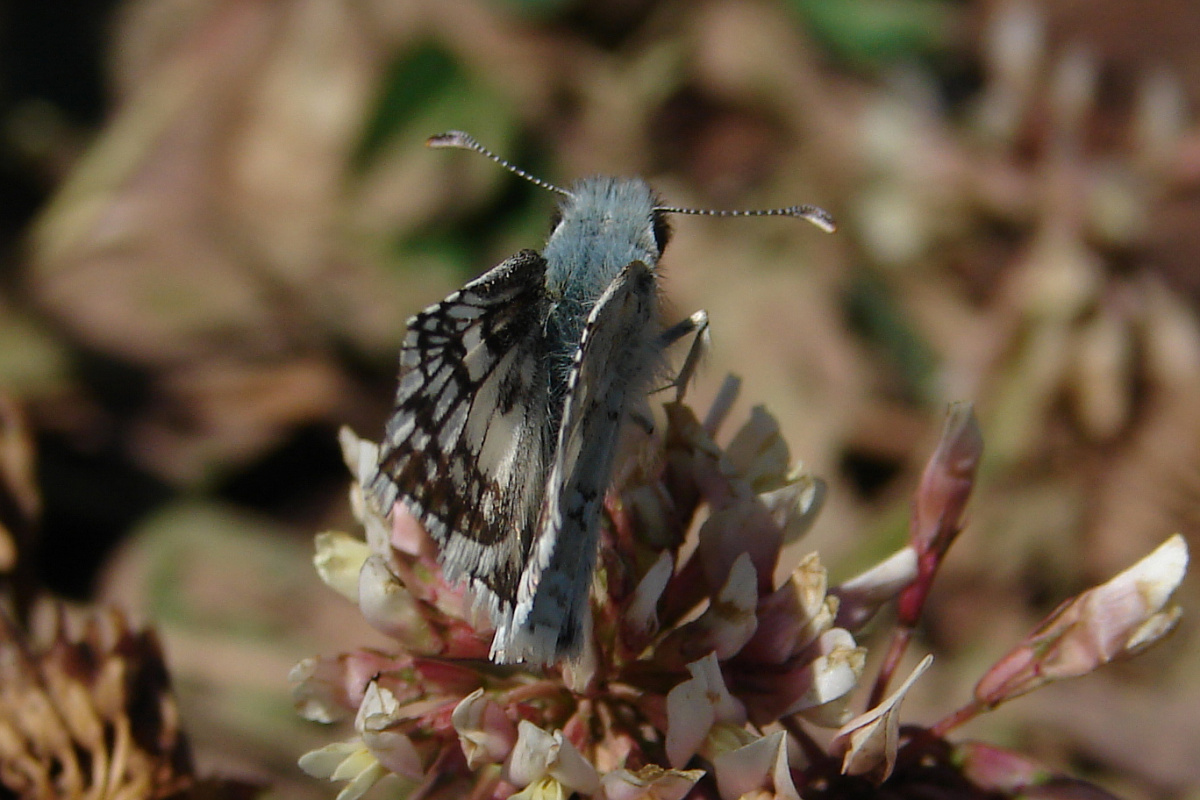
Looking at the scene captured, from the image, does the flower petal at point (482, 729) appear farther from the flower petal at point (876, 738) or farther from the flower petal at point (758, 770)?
the flower petal at point (876, 738)

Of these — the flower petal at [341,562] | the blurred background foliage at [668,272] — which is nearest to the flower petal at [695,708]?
the flower petal at [341,562]

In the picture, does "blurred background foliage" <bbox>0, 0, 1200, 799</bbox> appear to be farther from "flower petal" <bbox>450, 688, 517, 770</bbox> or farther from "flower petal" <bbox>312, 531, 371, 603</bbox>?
"flower petal" <bbox>450, 688, 517, 770</bbox>

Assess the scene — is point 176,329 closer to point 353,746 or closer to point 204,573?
point 204,573

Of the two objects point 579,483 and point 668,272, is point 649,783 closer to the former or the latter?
point 579,483

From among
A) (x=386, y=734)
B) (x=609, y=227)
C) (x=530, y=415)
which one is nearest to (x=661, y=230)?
(x=609, y=227)

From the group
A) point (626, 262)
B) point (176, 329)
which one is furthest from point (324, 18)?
point (626, 262)

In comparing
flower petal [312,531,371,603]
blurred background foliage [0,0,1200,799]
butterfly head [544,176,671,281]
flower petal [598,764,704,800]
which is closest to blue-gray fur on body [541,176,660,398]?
butterfly head [544,176,671,281]
